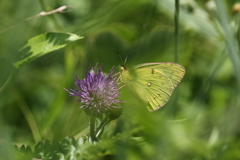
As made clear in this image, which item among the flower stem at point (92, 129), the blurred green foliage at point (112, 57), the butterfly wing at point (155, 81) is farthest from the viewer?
the blurred green foliage at point (112, 57)

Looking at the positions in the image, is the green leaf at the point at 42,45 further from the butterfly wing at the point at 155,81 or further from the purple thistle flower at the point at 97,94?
the butterfly wing at the point at 155,81

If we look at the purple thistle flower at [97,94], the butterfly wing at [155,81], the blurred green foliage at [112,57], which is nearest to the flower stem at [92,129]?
the purple thistle flower at [97,94]

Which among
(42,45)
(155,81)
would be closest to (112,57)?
(155,81)

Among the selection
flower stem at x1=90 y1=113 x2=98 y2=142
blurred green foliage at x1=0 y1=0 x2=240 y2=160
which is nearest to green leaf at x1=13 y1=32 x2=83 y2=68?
blurred green foliage at x1=0 y1=0 x2=240 y2=160

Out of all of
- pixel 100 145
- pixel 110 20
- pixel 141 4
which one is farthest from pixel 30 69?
pixel 100 145

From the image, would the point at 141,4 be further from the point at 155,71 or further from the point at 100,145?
the point at 100,145

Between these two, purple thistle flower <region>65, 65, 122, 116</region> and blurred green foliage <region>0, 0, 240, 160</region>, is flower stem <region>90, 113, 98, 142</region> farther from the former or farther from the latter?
blurred green foliage <region>0, 0, 240, 160</region>
